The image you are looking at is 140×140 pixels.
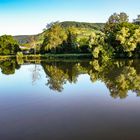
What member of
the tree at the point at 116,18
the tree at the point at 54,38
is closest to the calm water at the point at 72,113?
the tree at the point at 54,38

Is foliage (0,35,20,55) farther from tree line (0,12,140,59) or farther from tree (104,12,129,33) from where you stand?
tree (104,12,129,33)

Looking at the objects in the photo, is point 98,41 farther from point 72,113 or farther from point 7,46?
point 72,113

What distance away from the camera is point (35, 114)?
16094 mm

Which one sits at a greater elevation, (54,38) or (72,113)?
(54,38)

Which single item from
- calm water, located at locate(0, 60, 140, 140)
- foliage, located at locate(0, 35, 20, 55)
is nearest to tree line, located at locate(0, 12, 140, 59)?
foliage, located at locate(0, 35, 20, 55)

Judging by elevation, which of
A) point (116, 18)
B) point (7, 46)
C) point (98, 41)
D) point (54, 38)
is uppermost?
point (116, 18)

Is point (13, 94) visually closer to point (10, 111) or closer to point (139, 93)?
point (10, 111)

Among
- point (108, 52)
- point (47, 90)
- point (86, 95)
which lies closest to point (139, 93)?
point (86, 95)

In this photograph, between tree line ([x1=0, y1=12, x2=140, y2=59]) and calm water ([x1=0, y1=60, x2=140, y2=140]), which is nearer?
calm water ([x1=0, y1=60, x2=140, y2=140])

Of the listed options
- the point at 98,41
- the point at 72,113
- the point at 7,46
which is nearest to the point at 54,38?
the point at 7,46

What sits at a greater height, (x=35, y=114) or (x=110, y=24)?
(x=110, y=24)

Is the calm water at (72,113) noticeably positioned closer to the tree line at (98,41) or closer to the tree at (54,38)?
the tree line at (98,41)

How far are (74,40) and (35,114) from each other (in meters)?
71.8

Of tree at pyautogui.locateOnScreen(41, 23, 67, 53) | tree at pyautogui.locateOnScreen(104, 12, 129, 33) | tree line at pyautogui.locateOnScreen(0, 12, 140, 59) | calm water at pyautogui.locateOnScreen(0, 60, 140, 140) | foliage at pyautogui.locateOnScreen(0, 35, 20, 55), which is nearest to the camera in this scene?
calm water at pyautogui.locateOnScreen(0, 60, 140, 140)
